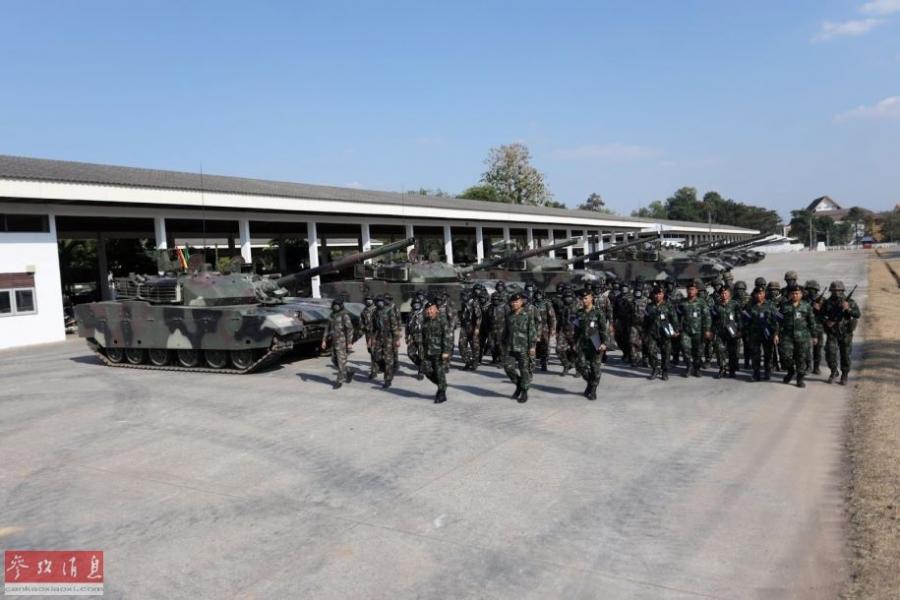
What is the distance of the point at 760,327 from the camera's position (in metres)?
10.6

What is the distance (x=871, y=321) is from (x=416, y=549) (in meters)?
15.8

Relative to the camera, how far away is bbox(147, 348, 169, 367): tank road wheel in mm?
14367

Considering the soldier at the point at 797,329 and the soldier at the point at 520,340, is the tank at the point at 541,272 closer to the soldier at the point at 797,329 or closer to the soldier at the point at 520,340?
the soldier at the point at 797,329

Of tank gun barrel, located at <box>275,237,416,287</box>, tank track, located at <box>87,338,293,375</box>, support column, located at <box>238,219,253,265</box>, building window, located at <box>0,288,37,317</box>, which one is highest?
support column, located at <box>238,219,253,265</box>

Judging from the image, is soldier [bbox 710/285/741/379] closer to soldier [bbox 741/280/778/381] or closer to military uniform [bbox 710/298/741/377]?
military uniform [bbox 710/298/741/377]

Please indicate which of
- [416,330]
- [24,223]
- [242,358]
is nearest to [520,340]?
[416,330]

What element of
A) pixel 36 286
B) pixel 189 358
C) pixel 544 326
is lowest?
Answer: pixel 189 358

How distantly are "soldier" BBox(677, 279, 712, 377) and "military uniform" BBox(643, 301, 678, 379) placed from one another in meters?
0.17

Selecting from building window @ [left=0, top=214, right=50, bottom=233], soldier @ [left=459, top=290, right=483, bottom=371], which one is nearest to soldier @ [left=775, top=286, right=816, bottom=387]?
soldier @ [left=459, top=290, right=483, bottom=371]

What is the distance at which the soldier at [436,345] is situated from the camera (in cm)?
967

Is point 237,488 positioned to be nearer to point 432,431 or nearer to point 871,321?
point 432,431

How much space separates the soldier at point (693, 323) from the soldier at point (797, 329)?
1.19m

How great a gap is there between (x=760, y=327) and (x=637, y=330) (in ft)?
7.83

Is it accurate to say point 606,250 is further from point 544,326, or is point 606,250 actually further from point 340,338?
point 340,338
